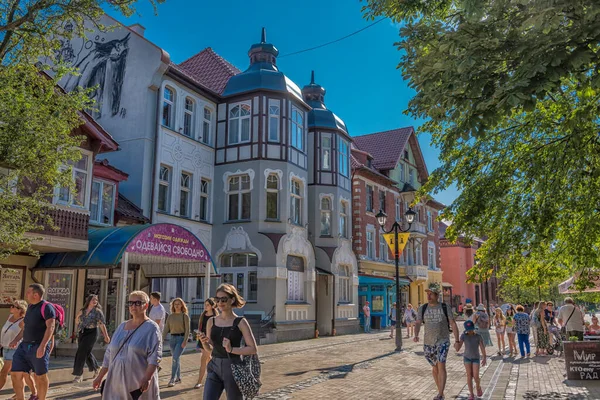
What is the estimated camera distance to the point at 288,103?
2528 cm

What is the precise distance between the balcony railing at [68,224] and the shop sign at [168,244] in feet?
5.90

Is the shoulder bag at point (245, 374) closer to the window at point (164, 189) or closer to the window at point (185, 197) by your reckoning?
the window at point (164, 189)

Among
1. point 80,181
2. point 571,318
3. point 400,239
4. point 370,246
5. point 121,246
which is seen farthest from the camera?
point 370,246

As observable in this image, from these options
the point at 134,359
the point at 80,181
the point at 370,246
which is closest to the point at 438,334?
the point at 134,359

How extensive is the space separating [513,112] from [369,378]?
6659 millimetres

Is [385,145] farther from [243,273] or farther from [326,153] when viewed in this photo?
[243,273]

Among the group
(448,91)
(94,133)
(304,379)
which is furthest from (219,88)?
(448,91)

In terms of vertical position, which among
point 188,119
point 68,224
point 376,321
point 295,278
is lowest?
point 376,321

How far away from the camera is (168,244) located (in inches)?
654

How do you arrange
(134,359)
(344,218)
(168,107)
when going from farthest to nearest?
(344,218)
(168,107)
(134,359)

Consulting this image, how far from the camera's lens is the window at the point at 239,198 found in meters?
24.6

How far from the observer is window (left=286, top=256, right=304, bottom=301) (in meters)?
25.0

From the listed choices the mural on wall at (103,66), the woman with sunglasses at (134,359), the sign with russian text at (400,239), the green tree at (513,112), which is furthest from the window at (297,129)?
the woman with sunglasses at (134,359)

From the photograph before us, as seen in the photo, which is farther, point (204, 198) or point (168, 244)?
point (204, 198)
